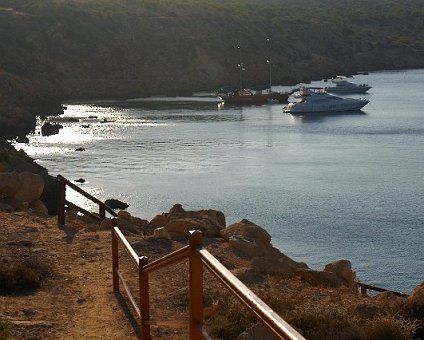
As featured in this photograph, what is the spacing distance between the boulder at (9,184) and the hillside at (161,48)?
68.2 m

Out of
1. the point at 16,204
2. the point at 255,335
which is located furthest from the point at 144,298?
the point at 16,204

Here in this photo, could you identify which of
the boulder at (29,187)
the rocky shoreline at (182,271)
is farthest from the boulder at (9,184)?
the boulder at (29,187)

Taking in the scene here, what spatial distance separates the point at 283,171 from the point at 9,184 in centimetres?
2675

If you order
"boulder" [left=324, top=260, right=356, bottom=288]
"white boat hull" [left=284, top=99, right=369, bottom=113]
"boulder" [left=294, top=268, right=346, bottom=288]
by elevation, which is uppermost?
"boulder" [left=294, top=268, right=346, bottom=288]

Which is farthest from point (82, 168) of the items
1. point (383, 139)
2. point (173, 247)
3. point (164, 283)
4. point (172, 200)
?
point (164, 283)

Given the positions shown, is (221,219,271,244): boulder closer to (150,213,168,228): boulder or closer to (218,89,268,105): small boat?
(150,213,168,228): boulder

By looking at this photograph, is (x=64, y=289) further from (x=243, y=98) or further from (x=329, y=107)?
(x=243, y=98)

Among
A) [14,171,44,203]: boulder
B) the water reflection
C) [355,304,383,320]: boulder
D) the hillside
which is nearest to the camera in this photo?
[355,304,383,320]: boulder

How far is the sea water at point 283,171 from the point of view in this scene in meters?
27.7

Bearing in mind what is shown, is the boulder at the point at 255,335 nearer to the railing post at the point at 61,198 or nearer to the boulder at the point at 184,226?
the boulder at the point at 184,226

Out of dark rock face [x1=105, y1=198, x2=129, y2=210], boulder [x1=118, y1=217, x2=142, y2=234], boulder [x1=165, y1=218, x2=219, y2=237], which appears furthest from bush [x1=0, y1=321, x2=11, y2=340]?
dark rock face [x1=105, y1=198, x2=129, y2=210]

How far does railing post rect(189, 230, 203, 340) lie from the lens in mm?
5215

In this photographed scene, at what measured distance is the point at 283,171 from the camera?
44.0 meters

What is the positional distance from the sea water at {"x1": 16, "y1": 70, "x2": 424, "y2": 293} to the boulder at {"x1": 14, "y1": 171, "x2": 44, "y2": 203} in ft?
28.1
